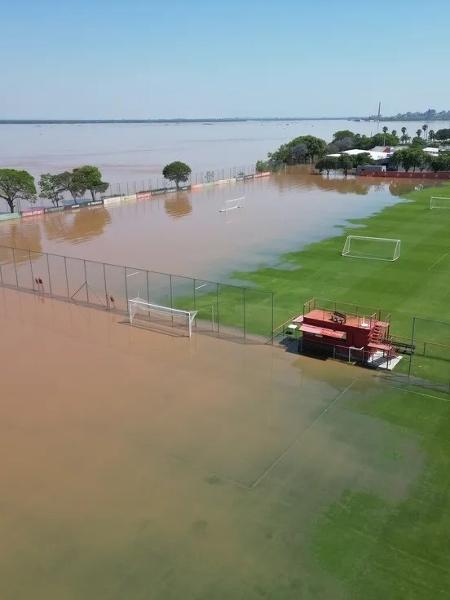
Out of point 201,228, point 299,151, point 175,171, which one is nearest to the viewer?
point 201,228

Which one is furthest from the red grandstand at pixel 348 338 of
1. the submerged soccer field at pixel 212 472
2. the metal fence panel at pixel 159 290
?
the metal fence panel at pixel 159 290

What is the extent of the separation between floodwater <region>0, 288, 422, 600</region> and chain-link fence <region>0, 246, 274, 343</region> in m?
2.65

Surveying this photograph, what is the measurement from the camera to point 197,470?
16.9 m

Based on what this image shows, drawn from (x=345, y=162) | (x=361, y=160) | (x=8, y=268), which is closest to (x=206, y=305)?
(x=8, y=268)

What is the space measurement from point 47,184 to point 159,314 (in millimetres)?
42584

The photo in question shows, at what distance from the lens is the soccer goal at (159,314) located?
2883 centimetres

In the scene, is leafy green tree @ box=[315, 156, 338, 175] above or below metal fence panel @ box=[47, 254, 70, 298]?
above

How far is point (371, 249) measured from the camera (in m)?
45.5

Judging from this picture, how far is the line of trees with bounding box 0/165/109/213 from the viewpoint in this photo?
198ft

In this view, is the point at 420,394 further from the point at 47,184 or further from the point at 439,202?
the point at 47,184

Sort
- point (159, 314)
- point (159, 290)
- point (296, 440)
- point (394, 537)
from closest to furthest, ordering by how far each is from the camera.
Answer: point (394, 537) < point (296, 440) < point (159, 314) < point (159, 290)

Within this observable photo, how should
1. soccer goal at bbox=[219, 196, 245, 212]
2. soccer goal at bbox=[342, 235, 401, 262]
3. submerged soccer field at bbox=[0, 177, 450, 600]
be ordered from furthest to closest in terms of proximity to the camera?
1. soccer goal at bbox=[219, 196, 245, 212]
2. soccer goal at bbox=[342, 235, 401, 262]
3. submerged soccer field at bbox=[0, 177, 450, 600]

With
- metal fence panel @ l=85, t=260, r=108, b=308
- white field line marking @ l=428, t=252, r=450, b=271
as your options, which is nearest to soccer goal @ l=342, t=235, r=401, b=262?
white field line marking @ l=428, t=252, r=450, b=271

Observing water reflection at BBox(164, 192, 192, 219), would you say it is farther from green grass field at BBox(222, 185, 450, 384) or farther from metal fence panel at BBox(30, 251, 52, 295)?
metal fence panel at BBox(30, 251, 52, 295)
